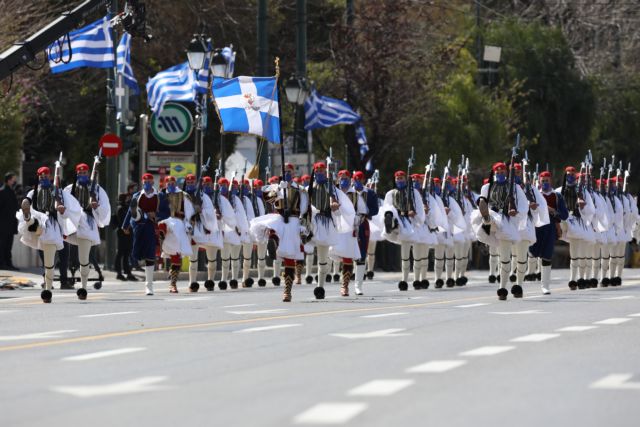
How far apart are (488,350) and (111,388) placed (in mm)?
4473

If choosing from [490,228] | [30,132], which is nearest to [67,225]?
[490,228]

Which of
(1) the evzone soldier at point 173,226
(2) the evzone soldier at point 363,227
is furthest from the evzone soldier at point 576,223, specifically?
(1) the evzone soldier at point 173,226

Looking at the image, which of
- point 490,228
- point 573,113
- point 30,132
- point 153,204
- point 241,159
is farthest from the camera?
point 573,113

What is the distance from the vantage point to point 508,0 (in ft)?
229

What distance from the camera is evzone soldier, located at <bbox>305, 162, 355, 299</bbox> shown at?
27.0 meters

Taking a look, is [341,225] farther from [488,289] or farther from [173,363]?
[173,363]

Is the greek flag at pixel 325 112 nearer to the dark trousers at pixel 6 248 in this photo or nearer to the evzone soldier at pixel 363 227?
the dark trousers at pixel 6 248

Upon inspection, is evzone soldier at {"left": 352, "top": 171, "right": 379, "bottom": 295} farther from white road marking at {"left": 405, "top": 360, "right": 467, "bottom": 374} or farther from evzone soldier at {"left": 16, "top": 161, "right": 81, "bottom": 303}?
white road marking at {"left": 405, "top": 360, "right": 467, "bottom": 374}

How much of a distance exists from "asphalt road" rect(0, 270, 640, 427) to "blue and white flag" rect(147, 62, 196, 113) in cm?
1686

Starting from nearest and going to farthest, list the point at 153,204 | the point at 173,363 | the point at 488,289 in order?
1. the point at 173,363
2. the point at 153,204
3. the point at 488,289

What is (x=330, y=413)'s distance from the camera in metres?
11.0

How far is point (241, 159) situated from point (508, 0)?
23671mm

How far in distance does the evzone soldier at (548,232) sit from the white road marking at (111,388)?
1683 centimetres

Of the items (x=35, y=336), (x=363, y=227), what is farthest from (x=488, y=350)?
(x=363, y=227)
